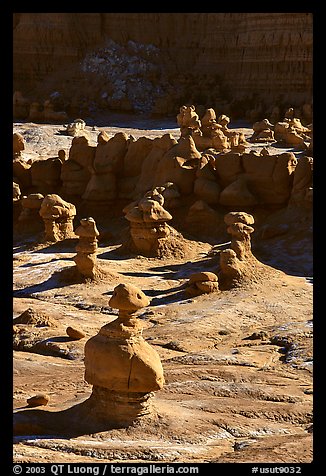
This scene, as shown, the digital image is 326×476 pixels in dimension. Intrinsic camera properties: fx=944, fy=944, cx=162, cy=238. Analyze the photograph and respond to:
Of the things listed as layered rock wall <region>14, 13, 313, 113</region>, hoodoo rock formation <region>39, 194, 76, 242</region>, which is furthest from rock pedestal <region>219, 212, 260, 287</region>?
layered rock wall <region>14, 13, 313, 113</region>

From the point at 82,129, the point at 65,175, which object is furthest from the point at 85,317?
the point at 82,129

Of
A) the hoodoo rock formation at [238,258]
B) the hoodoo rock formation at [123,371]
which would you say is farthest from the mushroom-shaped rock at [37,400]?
the hoodoo rock formation at [238,258]

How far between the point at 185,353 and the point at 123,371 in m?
4.73

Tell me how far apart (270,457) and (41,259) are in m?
13.3

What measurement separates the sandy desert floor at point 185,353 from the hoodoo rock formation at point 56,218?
484 mm

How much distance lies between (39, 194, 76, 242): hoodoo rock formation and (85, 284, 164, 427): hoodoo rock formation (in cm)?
1240

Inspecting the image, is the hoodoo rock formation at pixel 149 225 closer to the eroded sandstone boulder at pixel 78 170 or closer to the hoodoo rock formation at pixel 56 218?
the hoodoo rock formation at pixel 56 218

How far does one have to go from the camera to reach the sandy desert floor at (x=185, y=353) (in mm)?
10172

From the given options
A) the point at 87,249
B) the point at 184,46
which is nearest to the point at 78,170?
the point at 87,249

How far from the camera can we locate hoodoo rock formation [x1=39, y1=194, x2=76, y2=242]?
23344 mm

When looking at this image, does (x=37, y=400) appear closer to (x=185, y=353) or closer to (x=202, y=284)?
(x=185, y=353)

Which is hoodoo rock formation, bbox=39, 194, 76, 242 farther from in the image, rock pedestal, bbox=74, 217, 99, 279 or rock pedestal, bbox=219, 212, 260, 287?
rock pedestal, bbox=219, 212, 260, 287

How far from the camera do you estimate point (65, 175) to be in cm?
2670

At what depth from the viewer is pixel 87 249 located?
20.0 m
